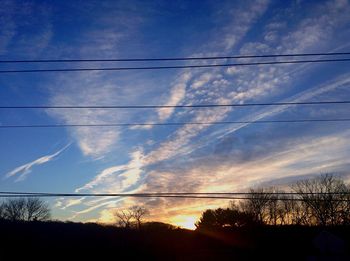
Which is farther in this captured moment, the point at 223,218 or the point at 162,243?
the point at 223,218

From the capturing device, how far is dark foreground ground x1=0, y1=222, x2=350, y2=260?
32.2m

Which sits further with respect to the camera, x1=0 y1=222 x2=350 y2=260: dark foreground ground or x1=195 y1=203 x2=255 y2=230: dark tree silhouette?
x1=195 y1=203 x2=255 y2=230: dark tree silhouette

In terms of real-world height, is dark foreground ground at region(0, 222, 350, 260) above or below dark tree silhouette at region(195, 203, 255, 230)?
below

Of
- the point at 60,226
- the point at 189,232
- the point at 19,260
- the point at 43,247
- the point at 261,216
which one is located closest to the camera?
the point at 19,260

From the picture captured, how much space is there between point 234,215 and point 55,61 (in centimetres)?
5404

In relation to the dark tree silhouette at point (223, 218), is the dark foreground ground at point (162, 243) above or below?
below

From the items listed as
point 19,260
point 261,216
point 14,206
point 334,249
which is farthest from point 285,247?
point 14,206

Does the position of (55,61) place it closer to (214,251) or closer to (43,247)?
(43,247)

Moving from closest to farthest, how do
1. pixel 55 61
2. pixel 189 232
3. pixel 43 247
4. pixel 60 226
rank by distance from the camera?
pixel 55 61 < pixel 43 247 < pixel 60 226 < pixel 189 232

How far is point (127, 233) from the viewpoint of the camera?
3906 centimetres

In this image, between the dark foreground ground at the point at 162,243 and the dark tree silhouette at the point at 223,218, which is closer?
the dark foreground ground at the point at 162,243

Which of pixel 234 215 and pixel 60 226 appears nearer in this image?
pixel 60 226

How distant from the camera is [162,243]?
39188 millimetres

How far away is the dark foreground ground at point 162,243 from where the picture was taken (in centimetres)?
3225
